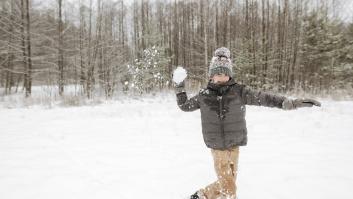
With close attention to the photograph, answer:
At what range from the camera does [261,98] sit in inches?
116

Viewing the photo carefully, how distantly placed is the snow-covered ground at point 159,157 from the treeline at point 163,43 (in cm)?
870

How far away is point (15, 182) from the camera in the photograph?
13.7 feet

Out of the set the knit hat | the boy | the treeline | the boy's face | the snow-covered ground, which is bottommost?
the snow-covered ground

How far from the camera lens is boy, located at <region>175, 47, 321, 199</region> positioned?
2.94 m

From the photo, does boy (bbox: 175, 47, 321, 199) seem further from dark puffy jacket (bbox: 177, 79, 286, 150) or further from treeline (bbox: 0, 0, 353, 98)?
treeline (bbox: 0, 0, 353, 98)

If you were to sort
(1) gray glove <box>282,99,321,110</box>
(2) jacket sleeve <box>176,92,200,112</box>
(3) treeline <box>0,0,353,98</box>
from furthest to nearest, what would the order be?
1. (3) treeline <box>0,0,353,98</box>
2. (2) jacket sleeve <box>176,92,200,112</box>
3. (1) gray glove <box>282,99,321,110</box>

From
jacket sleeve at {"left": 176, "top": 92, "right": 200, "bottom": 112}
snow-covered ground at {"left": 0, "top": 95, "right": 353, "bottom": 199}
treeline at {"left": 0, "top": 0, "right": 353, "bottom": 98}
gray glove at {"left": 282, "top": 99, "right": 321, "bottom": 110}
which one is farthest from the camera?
treeline at {"left": 0, "top": 0, "right": 353, "bottom": 98}

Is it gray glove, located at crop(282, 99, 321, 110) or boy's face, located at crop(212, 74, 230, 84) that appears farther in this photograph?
boy's face, located at crop(212, 74, 230, 84)

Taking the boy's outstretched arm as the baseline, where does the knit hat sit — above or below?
above

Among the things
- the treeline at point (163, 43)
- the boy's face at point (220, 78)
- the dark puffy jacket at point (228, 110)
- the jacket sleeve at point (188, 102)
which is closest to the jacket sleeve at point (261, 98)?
the dark puffy jacket at point (228, 110)

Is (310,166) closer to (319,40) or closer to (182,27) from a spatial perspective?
(319,40)

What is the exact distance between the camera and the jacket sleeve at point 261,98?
2.92 meters

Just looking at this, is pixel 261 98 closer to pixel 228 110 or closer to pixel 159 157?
pixel 228 110

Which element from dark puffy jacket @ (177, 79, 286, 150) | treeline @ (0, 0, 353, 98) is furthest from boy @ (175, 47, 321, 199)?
treeline @ (0, 0, 353, 98)
